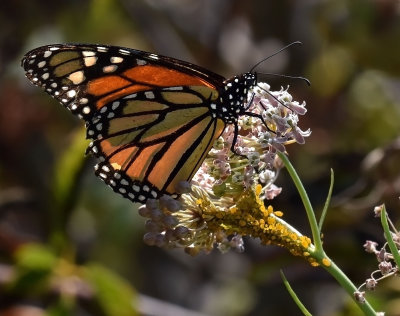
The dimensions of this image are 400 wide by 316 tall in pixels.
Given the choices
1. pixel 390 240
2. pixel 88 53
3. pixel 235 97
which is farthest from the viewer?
pixel 88 53

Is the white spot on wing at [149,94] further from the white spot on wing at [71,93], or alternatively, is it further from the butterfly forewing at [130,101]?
the white spot on wing at [71,93]

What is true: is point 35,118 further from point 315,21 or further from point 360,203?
point 360,203

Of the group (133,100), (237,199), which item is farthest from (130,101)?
(237,199)

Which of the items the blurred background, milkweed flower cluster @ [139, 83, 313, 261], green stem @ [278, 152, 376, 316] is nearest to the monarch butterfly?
milkweed flower cluster @ [139, 83, 313, 261]

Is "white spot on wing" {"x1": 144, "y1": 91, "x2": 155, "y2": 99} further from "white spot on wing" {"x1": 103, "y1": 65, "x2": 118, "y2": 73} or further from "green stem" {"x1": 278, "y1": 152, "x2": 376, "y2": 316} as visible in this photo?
"green stem" {"x1": 278, "y1": 152, "x2": 376, "y2": 316}

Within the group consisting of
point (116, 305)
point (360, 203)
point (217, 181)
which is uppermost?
point (360, 203)

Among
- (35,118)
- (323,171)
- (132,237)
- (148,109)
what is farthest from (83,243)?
(148,109)

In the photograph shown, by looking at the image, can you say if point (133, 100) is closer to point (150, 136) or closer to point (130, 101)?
point (130, 101)
